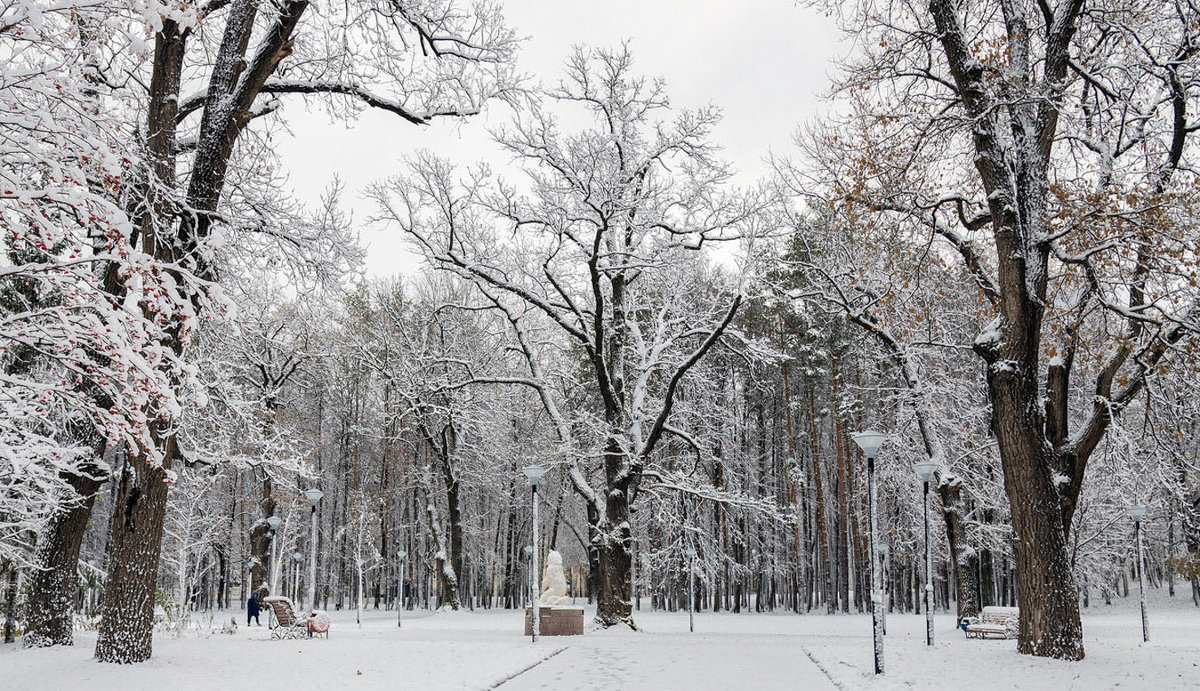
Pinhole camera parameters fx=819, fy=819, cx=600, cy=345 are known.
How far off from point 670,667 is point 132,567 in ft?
23.7

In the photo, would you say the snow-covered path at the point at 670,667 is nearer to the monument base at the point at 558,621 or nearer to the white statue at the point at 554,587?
the monument base at the point at 558,621

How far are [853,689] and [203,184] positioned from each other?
10.4m

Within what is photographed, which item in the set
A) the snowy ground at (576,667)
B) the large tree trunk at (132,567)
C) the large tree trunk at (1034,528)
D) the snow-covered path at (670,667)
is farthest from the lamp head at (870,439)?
the large tree trunk at (132,567)

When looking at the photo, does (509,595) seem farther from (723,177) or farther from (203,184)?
(203,184)

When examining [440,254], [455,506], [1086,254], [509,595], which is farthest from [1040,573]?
[509,595]

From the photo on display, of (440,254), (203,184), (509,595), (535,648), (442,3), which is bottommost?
(509,595)

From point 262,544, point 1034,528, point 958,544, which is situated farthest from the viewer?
point 262,544

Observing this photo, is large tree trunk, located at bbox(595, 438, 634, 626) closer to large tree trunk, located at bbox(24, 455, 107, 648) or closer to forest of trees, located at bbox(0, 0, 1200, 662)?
forest of trees, located at bbox(0, 0, 1200, 662)

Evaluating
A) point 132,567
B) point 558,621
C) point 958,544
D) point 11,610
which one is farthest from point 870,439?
point 11,610

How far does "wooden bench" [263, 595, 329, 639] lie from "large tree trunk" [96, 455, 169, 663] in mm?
7739

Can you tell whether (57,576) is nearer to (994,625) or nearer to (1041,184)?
(1041,184)

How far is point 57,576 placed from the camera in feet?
41.5

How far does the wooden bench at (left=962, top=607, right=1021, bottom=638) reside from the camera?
1731 centimetres

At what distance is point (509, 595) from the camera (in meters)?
41.6
